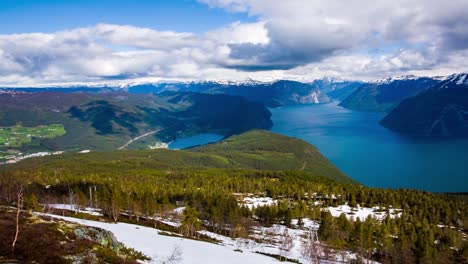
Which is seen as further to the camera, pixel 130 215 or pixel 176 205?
pixel 176 205

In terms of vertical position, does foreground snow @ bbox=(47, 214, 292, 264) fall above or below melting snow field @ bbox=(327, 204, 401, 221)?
above

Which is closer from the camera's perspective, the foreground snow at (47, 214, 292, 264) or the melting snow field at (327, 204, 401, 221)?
the foreground snow at (47, 214, 292, 264)

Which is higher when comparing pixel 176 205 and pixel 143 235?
pixel 143 235

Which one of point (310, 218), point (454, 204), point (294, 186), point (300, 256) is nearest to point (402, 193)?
point (454, 204)

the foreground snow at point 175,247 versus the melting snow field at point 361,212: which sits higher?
the foreground snow at point 175,247

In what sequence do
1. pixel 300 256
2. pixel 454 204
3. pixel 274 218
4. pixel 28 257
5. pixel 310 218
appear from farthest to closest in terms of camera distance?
pixel 454 204 → pixel 310 218 → pixel 274 218 → pixel 300 256 → pixel 28 257

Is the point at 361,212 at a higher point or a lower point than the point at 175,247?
lower

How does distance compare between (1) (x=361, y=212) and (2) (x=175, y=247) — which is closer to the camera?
(2) (x=175, y=247)

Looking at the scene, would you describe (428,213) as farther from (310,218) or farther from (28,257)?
(28,257)

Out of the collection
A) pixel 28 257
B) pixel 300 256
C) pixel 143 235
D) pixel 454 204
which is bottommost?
pixel 454 204

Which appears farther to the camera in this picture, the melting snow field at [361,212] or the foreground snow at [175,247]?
the melting snow field at [361,212]

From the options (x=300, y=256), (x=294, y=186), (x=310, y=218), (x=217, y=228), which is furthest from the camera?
(x=294, y=186)
